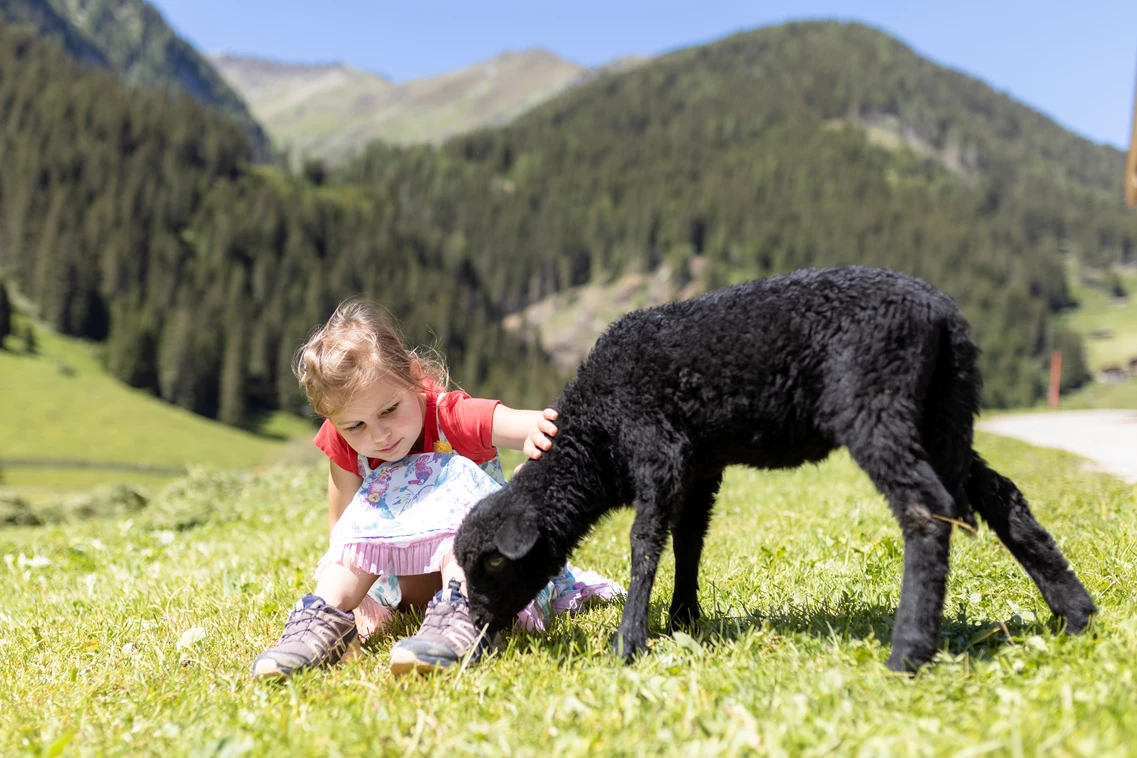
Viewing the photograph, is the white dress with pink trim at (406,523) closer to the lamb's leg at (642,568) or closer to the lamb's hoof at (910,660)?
the lamb's leg at (642,568)

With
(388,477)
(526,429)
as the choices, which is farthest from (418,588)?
(526,429)

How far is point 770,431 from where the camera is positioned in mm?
3484

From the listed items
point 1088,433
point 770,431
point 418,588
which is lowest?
point 1088,433

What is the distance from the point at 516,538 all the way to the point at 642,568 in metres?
0.61

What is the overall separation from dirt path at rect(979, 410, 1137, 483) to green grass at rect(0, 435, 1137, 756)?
7.25 meters

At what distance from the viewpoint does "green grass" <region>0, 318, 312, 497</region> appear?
75.1 m

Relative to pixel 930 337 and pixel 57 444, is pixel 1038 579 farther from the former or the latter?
pixel 57 444

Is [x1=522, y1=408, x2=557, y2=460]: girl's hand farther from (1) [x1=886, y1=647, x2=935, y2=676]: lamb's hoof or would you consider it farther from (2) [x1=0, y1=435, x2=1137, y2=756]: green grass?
(1) [x1=886, y1=647, x2=935, y2=676]: lamb's hoof

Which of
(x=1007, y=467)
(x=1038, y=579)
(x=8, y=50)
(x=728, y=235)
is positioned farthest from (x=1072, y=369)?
(x=8, y=50)

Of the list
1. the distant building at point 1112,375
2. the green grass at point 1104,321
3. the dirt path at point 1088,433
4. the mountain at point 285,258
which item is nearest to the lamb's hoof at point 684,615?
the dirt path at point 1088,433

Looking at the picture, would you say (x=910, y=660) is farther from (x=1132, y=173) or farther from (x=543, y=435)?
(x=1132, y=173)

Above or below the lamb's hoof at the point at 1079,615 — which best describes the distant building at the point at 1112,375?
below

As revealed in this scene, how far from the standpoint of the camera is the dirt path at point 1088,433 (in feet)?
43.4

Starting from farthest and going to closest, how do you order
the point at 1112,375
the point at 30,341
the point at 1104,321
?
1. the point at 1104,321
2. the point at 1112,375
3. the point at 30,341
